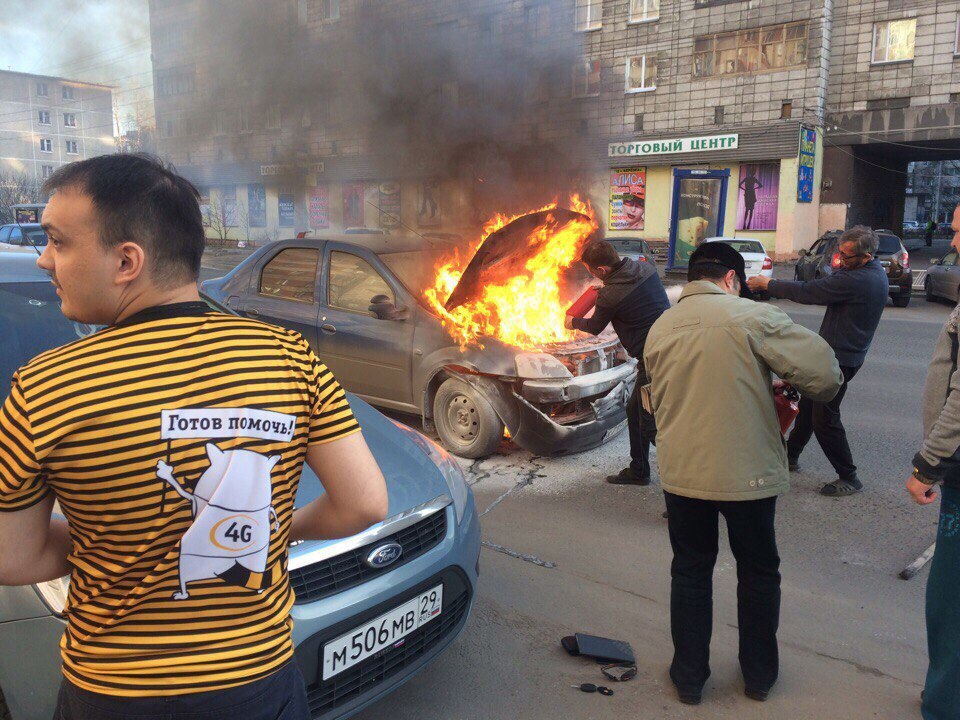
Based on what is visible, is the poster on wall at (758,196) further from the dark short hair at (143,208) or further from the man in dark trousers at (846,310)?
the dark short hair at (143,208)

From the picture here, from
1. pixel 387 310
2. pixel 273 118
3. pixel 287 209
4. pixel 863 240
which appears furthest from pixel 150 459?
pixel 287 209

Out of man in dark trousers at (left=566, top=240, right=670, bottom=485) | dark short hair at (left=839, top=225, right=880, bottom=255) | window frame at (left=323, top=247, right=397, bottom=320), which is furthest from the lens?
window frame at (left=323, top=247, right=397, bottom=320)

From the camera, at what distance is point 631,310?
4.99 meters

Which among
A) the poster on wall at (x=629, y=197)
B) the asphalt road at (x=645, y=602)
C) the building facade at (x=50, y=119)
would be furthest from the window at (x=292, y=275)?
the poster on wall at (x=629, y=197)

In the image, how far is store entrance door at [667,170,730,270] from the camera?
84.2 feet

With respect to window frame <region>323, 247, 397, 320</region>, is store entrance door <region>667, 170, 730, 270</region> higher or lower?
higher

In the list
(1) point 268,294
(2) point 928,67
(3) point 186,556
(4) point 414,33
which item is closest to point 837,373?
(3) point 186,556

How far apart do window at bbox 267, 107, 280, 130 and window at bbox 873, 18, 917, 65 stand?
2162 centimetres

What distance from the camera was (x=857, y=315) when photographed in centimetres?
480

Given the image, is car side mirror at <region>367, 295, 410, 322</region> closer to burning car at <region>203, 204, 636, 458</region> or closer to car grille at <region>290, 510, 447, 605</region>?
burning car at <region>203, 204, 636, 458</region>

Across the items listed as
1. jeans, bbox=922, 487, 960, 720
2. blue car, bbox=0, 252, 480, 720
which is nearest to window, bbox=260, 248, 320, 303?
blue car, bbox=0, 252, 480, 720

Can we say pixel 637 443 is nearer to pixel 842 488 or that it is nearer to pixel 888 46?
pixel 842 488

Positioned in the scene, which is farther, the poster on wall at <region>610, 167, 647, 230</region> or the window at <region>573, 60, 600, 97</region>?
the poster on wall at <region>610, 167, 647, 230</region>

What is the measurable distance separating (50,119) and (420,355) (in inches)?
1184
